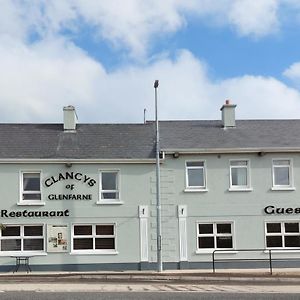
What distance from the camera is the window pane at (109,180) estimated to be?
28.4 m

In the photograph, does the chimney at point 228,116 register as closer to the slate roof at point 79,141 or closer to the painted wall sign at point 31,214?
the slate roof at point 79,141

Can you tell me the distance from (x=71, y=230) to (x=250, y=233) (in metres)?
8.19

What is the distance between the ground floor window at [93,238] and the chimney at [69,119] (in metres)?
5.16

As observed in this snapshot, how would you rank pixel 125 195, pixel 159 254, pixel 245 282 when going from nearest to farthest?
pixel 245 282, pixel 159 254, pixel 125 195

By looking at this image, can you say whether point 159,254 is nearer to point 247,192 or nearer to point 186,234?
point 186,234

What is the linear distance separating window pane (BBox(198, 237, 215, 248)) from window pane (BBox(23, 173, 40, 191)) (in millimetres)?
7856

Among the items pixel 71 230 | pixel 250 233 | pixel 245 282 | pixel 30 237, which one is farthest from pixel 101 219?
pixel 245 282

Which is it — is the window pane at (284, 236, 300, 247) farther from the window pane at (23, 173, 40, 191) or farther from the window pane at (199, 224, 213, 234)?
the window pane at (23, 173, 40, 191)

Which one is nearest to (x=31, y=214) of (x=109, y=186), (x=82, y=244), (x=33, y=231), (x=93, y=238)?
(x=33, y=231)

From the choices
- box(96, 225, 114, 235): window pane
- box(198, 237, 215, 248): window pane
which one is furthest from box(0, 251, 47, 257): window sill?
box(198, 237, 215, 248): window pane

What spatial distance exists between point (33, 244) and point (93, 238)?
8.92 feet

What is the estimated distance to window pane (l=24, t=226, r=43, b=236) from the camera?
27.8m

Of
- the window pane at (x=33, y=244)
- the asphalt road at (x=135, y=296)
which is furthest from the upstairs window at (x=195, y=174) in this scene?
the asphalt road at (x=135, y=296)

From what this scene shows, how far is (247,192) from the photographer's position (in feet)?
93.0
